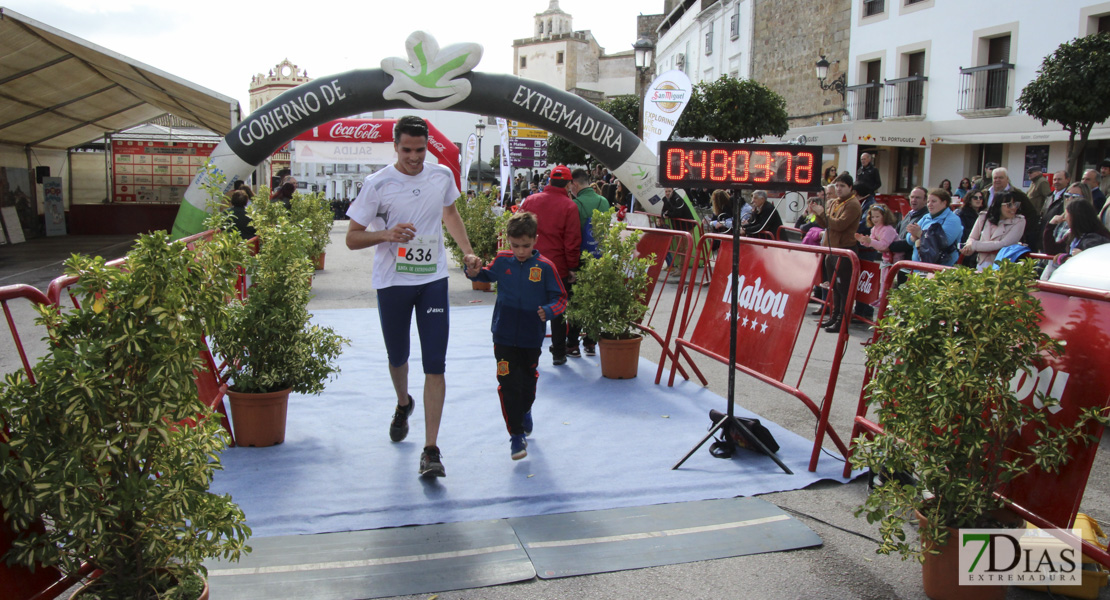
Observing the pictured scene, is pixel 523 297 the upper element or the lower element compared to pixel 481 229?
lower

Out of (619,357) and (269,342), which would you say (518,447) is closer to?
(269,342)

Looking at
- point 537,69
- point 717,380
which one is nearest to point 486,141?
point 537,69

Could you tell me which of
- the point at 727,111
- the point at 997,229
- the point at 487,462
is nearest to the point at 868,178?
the point at 997,229

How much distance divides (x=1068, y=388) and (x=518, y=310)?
8.88 feet

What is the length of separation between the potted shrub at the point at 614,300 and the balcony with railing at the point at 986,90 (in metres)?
18.2

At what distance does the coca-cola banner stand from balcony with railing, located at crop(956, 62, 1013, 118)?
18555 millimetres

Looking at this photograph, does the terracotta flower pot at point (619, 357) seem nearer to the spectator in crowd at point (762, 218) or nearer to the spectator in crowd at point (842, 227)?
the spectator in crowd at point (842, 227)

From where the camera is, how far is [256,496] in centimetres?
414

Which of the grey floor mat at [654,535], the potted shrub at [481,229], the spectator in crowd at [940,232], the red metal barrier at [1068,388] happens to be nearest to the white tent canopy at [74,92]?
the potted shrub at [481,229]

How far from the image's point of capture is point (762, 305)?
5430mm

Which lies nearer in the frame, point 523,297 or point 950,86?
point 523,297

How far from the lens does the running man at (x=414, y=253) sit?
4.41 meters

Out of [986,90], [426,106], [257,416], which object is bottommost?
[257,416]

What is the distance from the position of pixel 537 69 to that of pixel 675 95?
72383 millimetres
